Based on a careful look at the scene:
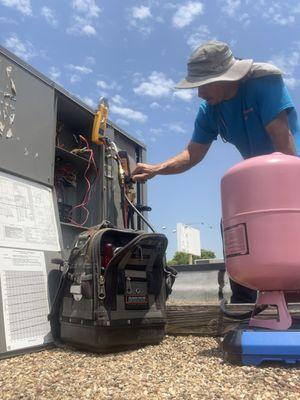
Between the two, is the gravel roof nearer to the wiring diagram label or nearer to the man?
the wiring diagram label

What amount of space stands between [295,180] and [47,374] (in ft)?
4.67

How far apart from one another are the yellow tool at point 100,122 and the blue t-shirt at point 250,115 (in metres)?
1.13

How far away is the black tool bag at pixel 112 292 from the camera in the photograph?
2350 millimetres

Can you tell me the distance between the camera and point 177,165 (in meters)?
3.14

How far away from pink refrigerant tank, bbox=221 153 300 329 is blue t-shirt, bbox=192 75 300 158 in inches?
20.2

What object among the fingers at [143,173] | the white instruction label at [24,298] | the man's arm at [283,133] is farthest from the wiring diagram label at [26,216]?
the man's arm at [283,133]

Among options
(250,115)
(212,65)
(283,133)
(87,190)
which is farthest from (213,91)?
(87,190)

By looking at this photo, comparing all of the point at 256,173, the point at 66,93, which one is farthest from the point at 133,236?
the point at 66,93

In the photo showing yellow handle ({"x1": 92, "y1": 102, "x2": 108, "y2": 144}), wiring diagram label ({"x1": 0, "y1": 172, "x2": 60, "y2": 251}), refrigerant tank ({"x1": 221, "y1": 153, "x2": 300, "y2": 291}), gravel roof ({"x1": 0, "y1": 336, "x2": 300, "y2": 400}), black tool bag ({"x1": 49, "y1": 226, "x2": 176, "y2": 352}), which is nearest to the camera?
gravel roof ({"x1": 0, "y1": 336, "x2": 300, "y2": 400})

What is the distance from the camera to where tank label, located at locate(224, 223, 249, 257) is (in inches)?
81.2

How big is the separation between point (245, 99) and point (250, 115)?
0.10m

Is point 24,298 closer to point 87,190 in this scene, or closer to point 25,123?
point 25,123

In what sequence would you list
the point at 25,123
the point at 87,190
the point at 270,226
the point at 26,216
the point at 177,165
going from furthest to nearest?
the point at 87,190
the point at 177,165
the point at 25,123
the point at 26,216
the point at 270,226

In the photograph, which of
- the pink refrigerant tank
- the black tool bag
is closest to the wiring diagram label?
the black tool bag
